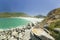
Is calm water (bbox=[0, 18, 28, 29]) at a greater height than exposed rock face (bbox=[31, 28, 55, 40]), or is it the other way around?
exposed rock face (bbox=[31, 28, 55, 40])

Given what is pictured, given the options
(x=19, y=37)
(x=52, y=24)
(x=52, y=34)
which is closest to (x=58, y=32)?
(x=52, y=34)

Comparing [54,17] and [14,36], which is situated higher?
[54,17]

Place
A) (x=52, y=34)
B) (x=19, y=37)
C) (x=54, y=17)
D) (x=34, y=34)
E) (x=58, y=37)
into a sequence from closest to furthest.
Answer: (x=58, y=37) → (x=52, y=34) → (x=34, y=34) → (x=54, y=17) → (x=19, y=37)

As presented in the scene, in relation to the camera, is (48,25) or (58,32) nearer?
(58,32)

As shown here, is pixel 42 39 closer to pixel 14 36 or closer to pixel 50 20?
pixel 50 20

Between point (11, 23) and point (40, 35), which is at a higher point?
point (40, 35)

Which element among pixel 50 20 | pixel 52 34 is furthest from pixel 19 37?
pixel 52 34

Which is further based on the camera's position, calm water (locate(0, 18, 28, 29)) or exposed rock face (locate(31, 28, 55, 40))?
calm water (locate(0, 18, 28, 29))

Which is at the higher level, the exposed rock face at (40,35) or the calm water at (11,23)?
the exposed rock face at (40,35)

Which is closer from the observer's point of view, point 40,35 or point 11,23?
point 40,35

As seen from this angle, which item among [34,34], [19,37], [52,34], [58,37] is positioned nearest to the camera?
[58,37]

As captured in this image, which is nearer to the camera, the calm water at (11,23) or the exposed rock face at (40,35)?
the exposed rock face at (40,35)
